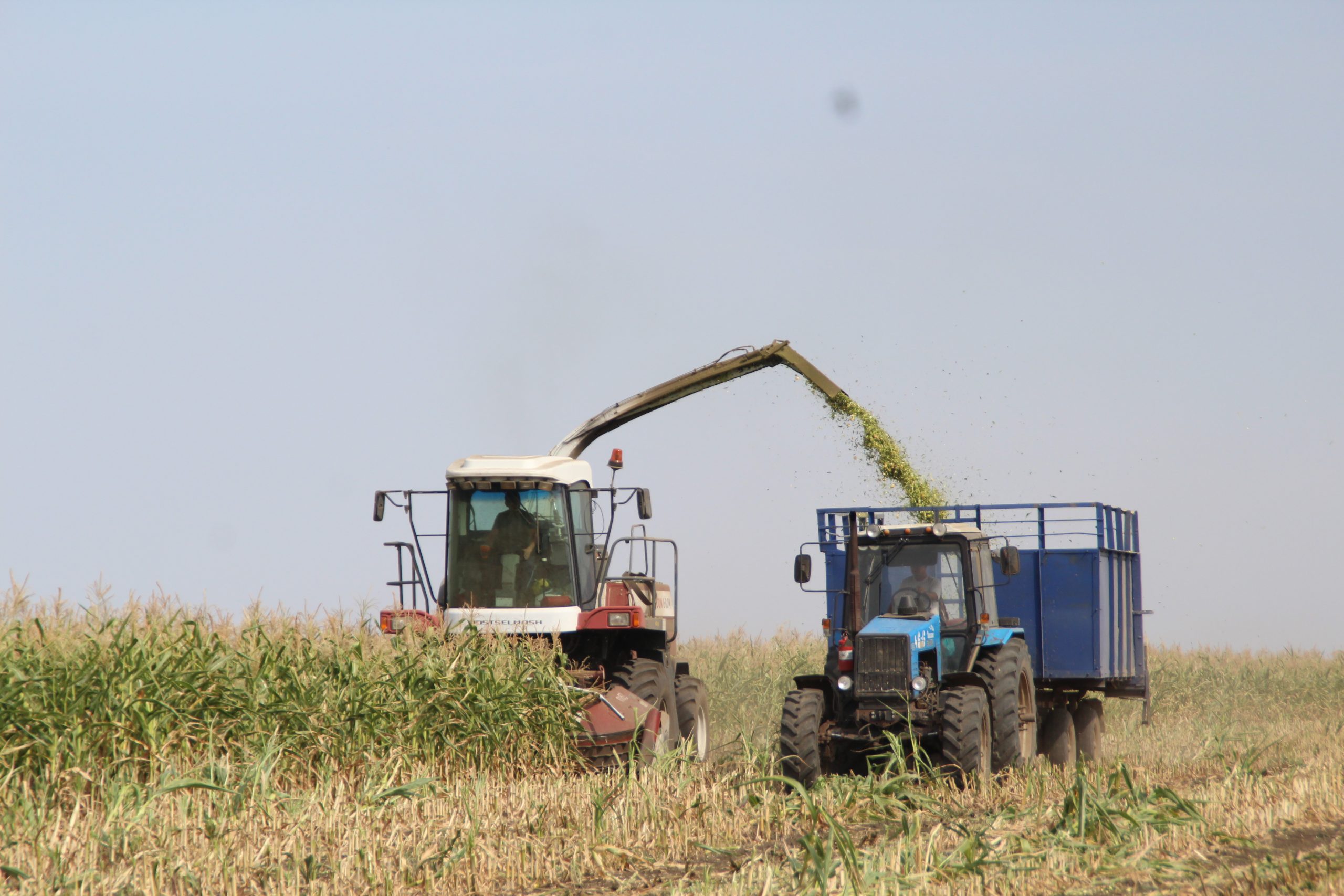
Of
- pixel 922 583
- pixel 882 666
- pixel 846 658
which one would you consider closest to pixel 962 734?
pixel 882 666

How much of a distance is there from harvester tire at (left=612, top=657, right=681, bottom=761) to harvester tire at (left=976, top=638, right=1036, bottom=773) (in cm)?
234

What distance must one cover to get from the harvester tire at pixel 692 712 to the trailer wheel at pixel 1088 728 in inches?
127

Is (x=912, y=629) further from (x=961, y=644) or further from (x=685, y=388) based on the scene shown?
(x=685, y=388)

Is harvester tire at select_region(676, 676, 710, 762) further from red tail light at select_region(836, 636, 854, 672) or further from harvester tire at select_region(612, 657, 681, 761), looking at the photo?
red tail light at select_region(836, 636, 854, 672)

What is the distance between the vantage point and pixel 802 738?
8.06 meters

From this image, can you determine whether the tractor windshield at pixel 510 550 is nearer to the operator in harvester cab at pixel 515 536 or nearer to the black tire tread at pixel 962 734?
the operator in harvester cab at pixel 515 536

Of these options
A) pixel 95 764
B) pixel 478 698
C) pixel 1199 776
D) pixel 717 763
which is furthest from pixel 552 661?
pixel 1199 776

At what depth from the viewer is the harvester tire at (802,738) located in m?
8.00

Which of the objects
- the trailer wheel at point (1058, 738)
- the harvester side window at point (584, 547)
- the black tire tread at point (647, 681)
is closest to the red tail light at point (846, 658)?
the black tire tread at point (647, 681)

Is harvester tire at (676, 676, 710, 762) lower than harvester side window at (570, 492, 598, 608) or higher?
lower

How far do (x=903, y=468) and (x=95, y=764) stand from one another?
744 cm

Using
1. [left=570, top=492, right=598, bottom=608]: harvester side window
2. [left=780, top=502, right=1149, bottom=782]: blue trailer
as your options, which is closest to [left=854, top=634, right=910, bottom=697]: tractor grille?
[left=780, top=502, right=1149, bottom=782]: blue trailer

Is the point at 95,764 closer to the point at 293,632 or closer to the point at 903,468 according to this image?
the point at 293,632

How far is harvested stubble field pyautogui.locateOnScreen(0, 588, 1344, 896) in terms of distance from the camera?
5.35 m
